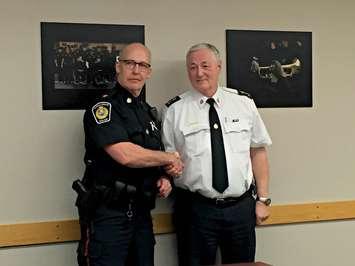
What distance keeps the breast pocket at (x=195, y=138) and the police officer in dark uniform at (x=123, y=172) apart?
17 centimetres

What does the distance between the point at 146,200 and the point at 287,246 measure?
46.8 inches

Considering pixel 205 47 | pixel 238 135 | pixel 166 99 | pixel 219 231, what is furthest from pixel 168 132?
pixel 219 231

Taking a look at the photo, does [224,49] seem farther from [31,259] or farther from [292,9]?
[31,259]

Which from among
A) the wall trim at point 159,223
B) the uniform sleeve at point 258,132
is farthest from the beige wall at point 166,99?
the uniform sleeve at point 258,132

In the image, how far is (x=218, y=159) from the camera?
10.2 ft

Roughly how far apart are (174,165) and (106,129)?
1.35 feet

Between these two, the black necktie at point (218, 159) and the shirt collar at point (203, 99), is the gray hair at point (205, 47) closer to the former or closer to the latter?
the shirt collar at point (203, 99)

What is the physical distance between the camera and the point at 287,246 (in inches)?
145

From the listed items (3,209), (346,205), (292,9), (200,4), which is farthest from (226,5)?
(3,209)

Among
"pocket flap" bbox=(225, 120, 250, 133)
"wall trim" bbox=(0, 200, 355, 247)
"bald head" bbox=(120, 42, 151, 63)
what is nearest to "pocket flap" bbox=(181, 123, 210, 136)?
"pocket flap" bbox=(225, 120, 250, 133)

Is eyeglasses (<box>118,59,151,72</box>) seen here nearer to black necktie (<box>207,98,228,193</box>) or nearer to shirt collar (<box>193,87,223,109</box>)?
shirt collar (<box>193,87,223,109</box>)

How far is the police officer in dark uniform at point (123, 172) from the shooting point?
2.84 m

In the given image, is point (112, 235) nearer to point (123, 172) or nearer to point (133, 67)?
point (123, 172)

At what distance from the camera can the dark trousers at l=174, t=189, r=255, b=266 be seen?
3.13 meters
